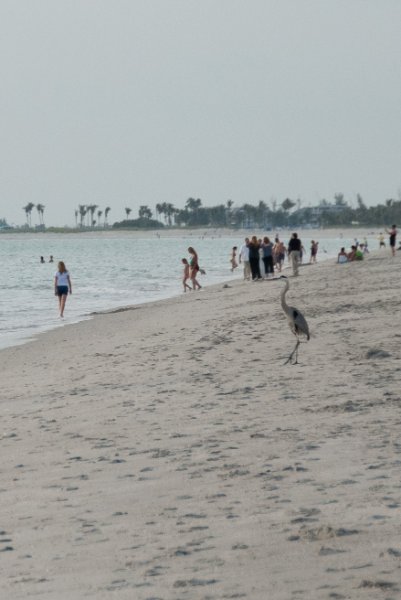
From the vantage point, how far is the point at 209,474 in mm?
6070

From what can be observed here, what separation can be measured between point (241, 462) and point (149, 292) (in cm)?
3141

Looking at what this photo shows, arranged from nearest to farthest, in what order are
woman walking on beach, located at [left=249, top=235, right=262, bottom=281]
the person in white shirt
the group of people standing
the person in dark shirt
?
woman walking on beach, located at [left=249, top=235, right=262, bottom=281] → the group of people standing → the person in white shirt → the person in dark shirt

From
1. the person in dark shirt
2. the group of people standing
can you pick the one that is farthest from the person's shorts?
the person in dark shirt

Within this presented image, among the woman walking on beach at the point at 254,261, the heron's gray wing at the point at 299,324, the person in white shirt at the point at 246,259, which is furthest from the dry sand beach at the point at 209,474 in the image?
the person in white shirt at the point at 246,259

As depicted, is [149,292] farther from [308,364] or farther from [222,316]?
[308,364]

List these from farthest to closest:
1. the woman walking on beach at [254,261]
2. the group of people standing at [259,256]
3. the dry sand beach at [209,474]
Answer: the group of people standing at [259,256], the woman walking on beach at [254,261], the dry sand beach at [209,474]

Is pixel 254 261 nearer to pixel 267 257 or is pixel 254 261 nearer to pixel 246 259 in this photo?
pixel 246 259

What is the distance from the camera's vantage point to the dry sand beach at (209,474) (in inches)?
174

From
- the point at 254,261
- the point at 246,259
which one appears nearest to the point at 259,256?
Result: the point at 246,259

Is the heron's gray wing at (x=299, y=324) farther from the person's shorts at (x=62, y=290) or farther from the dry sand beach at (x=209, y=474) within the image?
the person's shorts at (x=62, y=290)

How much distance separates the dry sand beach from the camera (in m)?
4.42

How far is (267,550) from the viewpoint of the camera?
468 centimetres

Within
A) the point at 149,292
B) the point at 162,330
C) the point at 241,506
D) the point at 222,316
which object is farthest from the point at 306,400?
Result: the point at 149,292

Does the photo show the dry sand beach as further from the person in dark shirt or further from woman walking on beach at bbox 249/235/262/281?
the person in dark shirt
